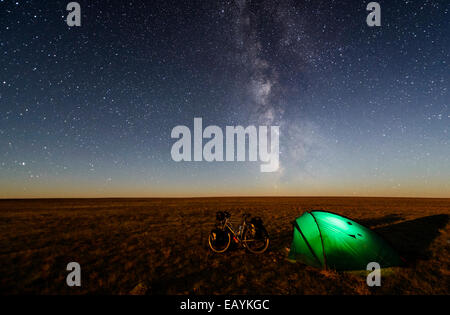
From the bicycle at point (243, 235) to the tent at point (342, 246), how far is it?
1.67m

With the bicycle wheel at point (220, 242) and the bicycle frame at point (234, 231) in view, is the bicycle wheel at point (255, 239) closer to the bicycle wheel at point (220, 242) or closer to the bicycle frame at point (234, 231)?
the bicycle frame at point (234, 231)

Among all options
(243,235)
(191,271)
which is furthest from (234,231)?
(191,271)

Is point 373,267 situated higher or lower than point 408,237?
higher

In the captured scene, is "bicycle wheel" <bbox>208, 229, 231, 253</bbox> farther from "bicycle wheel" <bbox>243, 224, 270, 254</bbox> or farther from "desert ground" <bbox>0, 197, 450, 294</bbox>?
"bicycle wheel" <bbox>243, 224, 270, 254</bbox>

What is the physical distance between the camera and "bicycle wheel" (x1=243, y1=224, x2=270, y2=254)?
8.01m

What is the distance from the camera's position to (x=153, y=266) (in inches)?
Result: 283

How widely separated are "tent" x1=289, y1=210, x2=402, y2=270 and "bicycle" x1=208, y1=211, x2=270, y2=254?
1.67 m

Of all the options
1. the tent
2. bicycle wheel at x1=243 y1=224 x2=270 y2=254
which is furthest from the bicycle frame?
the tent

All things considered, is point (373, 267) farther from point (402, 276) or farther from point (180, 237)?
point (180, 237)

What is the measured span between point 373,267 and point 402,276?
81cm

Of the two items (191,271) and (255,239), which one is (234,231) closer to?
(255,239)

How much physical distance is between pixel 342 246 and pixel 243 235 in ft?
11.8
